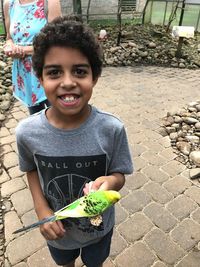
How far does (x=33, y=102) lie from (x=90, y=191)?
1.44m

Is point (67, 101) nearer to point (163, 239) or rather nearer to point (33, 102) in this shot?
point (33, 102)

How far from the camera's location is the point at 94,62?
1.17 m

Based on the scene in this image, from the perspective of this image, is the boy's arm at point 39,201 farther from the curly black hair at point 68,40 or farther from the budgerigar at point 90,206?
the curly black hair at point 68,40

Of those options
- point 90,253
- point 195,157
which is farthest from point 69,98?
point 195,157

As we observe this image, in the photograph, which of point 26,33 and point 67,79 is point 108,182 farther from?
point 26,33

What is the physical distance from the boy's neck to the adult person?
1043 millimetres

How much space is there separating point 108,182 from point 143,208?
5.16ft

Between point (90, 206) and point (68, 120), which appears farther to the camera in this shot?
point (68, 120)

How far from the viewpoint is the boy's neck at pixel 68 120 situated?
1.20m

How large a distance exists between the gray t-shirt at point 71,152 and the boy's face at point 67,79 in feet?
0.36

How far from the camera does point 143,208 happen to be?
2621mm

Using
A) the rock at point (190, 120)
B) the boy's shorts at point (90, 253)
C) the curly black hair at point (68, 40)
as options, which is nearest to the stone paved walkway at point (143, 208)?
the rock at point (190, 120)

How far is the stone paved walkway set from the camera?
2.17 m

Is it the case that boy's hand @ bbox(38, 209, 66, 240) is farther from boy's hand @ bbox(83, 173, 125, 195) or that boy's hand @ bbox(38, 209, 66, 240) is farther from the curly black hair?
the curly black hair
